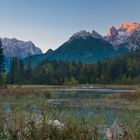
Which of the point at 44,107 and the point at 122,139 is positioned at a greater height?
the point at 44,107

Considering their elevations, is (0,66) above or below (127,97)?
above

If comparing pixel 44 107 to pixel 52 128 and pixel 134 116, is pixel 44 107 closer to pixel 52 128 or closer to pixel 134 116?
pixel 52 128

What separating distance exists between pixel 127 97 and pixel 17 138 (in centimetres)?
4432

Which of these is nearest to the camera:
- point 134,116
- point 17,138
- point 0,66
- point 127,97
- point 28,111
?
point 17,138

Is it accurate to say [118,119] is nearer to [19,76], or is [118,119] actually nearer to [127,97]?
[127,97]

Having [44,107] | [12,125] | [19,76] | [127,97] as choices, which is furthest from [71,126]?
[19,76]

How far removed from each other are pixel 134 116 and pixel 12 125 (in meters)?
3.90

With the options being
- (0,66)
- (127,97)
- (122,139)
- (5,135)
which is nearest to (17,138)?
(5,135)

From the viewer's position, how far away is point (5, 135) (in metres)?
11.9

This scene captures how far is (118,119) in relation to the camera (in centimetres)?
1348

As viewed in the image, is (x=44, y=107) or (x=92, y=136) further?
(x=44, y=107)

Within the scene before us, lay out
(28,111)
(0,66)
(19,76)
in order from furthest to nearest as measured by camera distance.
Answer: (19,76) < (0,66) < (28,111)

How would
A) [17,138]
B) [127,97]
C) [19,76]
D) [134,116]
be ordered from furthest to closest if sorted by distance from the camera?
[19,76], [127,97], [134,116], [17,138]

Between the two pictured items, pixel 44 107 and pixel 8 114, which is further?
pixel 8 114
